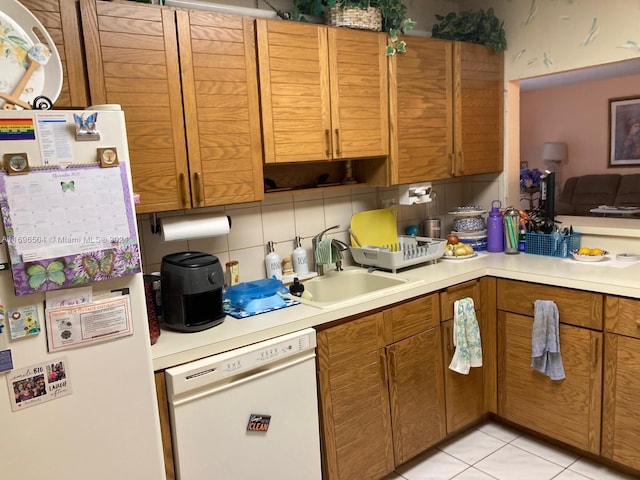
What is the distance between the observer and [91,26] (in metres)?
1.67

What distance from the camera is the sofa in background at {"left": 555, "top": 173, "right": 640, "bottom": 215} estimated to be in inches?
233

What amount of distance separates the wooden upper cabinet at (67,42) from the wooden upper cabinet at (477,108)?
1.90 m

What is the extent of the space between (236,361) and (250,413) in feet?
0.71

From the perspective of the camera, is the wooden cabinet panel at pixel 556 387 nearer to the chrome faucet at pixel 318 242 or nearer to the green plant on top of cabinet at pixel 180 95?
the chrome faucet at pixel 318 242

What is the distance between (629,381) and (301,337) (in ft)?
4.67

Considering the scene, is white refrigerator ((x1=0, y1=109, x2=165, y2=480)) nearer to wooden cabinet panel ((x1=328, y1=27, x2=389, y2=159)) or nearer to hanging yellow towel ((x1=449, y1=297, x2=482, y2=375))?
wooden cabinet panel ((x1=328, y1=27, x2=389, y2=159))

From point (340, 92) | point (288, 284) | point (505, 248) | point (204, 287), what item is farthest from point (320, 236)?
point (505, 248)

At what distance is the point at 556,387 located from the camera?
2350mm

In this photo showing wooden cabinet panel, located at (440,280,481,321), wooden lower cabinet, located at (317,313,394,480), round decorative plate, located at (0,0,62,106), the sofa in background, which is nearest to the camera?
round decorative plate, located at (0,0,62,106)

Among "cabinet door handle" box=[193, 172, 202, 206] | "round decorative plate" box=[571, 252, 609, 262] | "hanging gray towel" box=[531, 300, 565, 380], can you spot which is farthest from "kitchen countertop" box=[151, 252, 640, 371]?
"cabinet door handle" box=[193, 172, 202, 206]

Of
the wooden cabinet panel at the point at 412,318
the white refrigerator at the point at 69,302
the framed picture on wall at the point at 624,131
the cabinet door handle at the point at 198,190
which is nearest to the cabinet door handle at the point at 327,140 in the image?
the cabinet door handle at the point at 198,190

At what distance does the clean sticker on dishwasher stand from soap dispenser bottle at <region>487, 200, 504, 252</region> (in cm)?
174

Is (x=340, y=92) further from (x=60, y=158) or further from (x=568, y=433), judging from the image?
(x=568, y=433)

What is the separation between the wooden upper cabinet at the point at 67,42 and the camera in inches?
62.7
